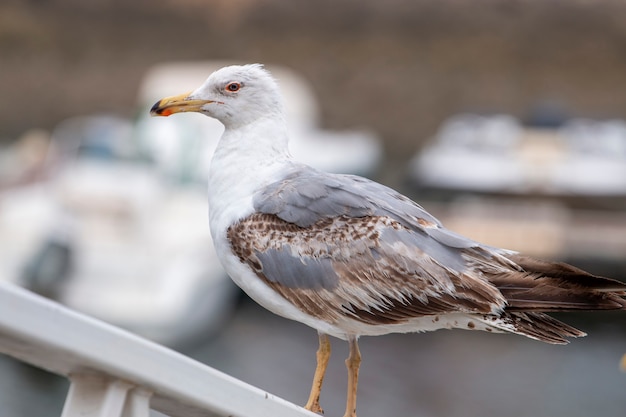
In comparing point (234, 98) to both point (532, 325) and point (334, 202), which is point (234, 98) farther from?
point (532, 325)

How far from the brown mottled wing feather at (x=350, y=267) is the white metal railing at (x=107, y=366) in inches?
51.6

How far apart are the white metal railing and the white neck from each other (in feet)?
4.91

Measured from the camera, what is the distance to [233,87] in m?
3.78

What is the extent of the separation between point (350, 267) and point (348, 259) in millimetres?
29

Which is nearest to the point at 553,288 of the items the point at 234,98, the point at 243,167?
the point at 243,167

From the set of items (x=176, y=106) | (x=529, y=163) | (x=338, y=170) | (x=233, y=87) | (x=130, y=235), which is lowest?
(x=176, y=106)

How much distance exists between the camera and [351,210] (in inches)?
139

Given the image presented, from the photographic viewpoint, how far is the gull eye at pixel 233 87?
3771 mm

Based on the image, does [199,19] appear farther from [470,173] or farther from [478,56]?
[470,173]

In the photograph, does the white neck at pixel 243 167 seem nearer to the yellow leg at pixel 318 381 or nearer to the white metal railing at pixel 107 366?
the yellow leg at pixel 318 381

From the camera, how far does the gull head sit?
12.3 ft

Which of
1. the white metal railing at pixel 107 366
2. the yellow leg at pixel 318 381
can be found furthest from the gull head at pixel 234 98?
the white metal railing at pixel 107 366

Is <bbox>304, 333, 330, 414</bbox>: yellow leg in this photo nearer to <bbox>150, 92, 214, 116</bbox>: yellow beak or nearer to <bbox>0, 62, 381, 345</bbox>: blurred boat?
<bbox>150, 92, 214, 116</bbox>: yellow beak

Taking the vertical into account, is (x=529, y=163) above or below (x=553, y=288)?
above
